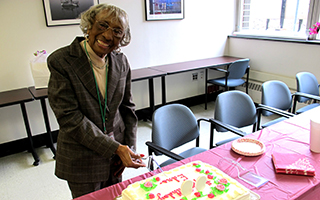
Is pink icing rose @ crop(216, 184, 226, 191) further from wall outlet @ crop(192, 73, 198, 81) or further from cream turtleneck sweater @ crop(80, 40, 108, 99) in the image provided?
wall outlet @ crop(192, 73, 198, 81)

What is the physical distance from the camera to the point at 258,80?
4.02m

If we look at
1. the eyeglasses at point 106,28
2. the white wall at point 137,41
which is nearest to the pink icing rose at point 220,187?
the eyeglasses at point 106,28

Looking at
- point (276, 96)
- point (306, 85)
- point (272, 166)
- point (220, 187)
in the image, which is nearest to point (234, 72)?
point (306, 85)

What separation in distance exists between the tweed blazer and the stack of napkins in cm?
84

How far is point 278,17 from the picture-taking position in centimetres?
382

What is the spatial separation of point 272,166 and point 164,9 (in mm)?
2832

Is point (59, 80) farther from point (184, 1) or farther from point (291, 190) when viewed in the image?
point (184, 1)

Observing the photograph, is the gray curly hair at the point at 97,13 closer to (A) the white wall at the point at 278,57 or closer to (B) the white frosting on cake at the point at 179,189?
(B) the white frosting on cake at the point at 179,189

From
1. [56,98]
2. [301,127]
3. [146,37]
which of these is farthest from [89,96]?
[146,37]

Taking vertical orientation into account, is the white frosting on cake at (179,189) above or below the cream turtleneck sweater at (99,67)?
below

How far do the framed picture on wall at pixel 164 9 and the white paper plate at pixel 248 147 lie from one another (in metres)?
2.44

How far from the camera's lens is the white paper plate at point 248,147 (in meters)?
1.43

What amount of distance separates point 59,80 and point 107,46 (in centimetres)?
27

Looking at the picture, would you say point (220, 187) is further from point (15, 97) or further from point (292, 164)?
point (15, 97)
